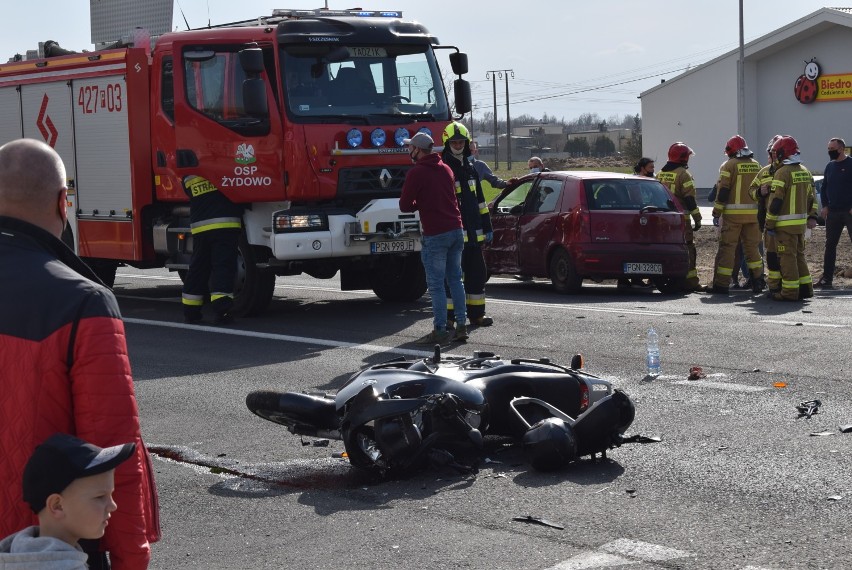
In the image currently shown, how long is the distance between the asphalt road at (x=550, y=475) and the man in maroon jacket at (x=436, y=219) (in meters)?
0.34

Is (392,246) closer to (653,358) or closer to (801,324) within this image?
(801,324)

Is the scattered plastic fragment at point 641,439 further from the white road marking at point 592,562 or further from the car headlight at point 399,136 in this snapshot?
the car headlight at point 399,136

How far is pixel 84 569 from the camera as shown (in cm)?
307

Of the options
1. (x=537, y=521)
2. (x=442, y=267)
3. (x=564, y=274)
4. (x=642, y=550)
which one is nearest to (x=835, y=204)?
(x=564, y=274)

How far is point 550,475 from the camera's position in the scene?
268 inches

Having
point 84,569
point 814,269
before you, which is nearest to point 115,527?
point 84,569

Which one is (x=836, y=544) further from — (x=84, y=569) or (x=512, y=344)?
(x=512, y=344)

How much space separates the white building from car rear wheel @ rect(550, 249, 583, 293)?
35.4 meters

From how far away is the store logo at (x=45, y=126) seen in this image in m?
16.5

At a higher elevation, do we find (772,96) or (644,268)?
(772,96)

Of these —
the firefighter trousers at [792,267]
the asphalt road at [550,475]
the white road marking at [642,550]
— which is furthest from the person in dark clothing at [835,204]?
Result: the white road marking at [642,550]

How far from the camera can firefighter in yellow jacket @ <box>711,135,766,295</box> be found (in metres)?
16.1

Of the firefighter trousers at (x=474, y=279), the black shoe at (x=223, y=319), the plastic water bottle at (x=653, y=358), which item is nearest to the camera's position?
the plastic water bottle at (x=653, y=358)

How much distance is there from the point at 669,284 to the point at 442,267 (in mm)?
5317
